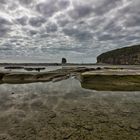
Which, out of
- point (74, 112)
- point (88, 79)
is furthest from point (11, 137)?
point (88, 79)

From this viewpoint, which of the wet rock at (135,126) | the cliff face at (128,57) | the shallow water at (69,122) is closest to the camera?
the shallow water at (69,122)

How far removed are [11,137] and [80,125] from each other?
121 inches

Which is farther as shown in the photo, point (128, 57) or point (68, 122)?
point (128, 57)

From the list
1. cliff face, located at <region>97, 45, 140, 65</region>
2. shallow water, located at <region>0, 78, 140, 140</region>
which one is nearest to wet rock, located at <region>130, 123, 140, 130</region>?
shallow water, located at <region>0, 78, 140, 140</region>

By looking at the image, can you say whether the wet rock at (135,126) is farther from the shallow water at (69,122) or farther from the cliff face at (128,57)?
the cliff face at (128,57)

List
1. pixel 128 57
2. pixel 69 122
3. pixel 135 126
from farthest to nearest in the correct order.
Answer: pixel 128 57
pixel 69 122
pixel 135 126

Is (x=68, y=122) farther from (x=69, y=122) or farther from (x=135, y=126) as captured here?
(x=135, y=126)

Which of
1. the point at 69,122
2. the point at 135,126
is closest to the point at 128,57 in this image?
the point at 135,126

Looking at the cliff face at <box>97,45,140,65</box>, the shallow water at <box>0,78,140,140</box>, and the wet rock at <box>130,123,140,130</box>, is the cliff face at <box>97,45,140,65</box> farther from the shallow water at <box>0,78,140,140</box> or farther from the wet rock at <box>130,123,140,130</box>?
the wet rock at <box>130,123,140,130</box>

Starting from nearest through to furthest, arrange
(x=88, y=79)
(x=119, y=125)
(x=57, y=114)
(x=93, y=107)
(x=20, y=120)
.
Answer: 1. (x=119, y=125)
2. (x=20, y=120)
3. (x=57, y=114)
4. (x=93, y=107)
5. (x=88, y=79)

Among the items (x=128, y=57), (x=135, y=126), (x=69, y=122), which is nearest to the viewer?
(x=135, y=126)

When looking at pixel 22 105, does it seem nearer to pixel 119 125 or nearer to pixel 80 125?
pixel 80 125

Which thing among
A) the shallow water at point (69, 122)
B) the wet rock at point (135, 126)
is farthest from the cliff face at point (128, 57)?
the wet rock at point (135, 126)

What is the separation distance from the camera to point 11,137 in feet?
19.8
